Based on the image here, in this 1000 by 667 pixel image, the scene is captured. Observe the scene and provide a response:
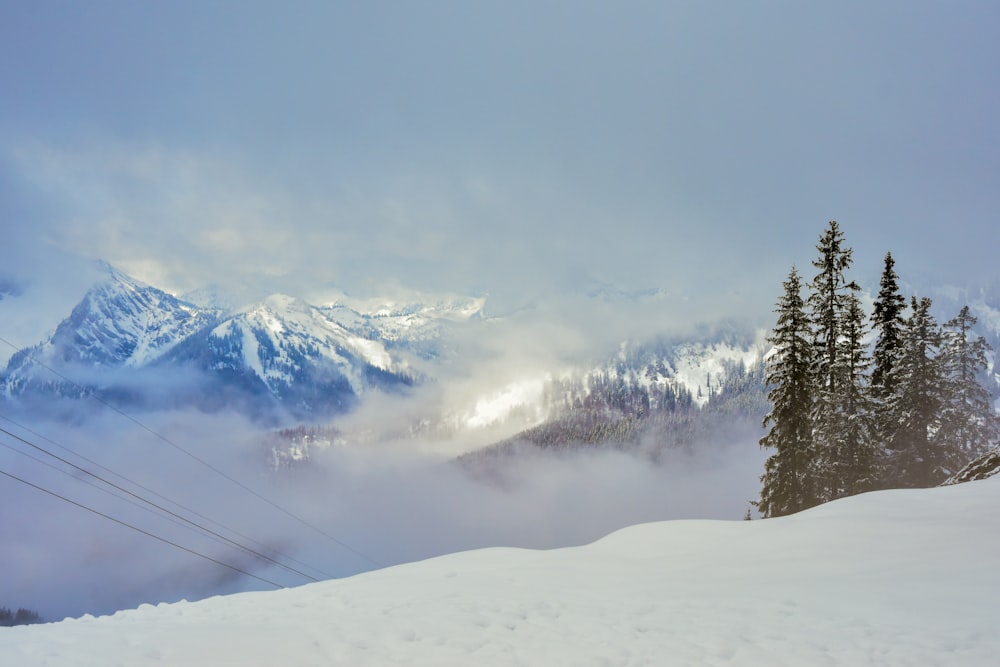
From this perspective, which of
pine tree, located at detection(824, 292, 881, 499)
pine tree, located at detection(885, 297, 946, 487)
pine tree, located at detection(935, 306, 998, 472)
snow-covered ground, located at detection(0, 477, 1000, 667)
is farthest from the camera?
pine tree, located at detection(935, 306, 998, 472)

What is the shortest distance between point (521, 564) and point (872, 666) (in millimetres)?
8424

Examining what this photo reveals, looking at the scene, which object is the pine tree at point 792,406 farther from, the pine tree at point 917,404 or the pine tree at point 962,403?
the pine tree at point 962,403

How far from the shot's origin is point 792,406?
30.7m

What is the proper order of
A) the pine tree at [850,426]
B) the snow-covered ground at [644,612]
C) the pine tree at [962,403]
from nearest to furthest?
1. the snow-covered ground at [644,612]
2. the pine tree at [850,426]
3. the pine tree at [962,403]

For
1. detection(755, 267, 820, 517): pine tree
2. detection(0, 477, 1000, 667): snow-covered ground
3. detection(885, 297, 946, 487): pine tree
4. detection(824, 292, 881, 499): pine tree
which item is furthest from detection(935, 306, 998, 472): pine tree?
detection(0, 477, 1000, 667): snow-covered ground

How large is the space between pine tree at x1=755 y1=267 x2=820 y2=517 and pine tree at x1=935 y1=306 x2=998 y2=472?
836 centimetres

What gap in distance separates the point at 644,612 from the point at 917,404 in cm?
3051

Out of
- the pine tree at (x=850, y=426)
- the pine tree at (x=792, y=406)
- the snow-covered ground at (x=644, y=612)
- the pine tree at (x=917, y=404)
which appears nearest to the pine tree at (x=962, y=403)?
the pine tree at (x=917, y=404)

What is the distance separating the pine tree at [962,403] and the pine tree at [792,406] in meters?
8.36

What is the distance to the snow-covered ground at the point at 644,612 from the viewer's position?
25.1 feet

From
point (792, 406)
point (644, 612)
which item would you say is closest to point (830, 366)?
point (792, 406)

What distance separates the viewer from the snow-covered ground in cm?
766

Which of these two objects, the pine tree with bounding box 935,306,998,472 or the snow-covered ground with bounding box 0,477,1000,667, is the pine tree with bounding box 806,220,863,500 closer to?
the pine tree with bounding box 935,306,998,472

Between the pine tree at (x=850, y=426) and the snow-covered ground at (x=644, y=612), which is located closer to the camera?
the snow-covered ground at (x=644, y=612)
